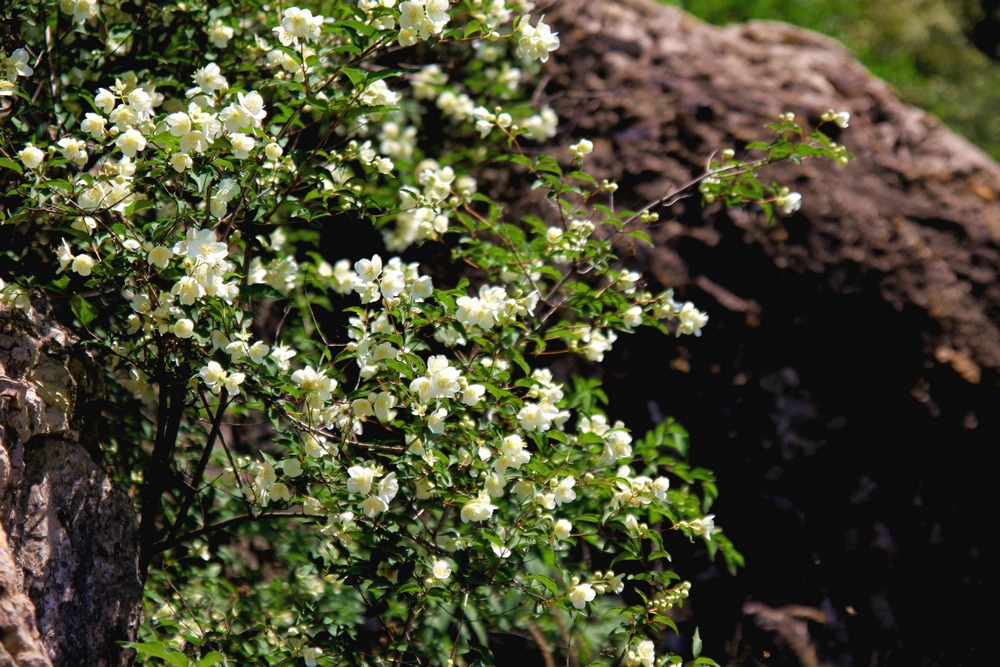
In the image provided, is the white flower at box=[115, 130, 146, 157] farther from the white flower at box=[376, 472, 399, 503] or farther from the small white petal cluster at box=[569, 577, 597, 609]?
the small white petal cluster at box=[569, 577, 597, 609]

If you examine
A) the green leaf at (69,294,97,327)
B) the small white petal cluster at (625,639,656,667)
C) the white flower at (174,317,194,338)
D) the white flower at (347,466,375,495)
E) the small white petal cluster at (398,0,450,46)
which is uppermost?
the small white petal cluster at (398,0,450,46)

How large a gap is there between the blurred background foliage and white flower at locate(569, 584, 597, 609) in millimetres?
4814

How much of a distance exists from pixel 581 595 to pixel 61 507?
115cm

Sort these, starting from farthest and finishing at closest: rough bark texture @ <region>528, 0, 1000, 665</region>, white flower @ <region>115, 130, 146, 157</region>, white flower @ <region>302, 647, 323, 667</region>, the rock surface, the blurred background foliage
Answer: the blurred background foliage < rough bark texture @ <region>528, 0, 1000, 665</region> < white flower @ <region>302, 647, 323, 667</region> < white flower @ <region>115, 130, 146, 157</region> < the rock surface

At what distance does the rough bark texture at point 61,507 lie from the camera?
6.18ft

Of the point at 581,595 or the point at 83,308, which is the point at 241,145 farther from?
the point at 581,595

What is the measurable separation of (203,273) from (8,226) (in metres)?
0.80

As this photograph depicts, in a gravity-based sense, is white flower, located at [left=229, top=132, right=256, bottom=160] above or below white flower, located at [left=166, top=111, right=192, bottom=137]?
below

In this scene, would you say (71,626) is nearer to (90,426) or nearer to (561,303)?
(90,426)

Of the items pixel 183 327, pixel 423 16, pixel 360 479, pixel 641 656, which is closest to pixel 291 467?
pixel 360 479

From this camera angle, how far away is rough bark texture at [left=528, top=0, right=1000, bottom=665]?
120 inches

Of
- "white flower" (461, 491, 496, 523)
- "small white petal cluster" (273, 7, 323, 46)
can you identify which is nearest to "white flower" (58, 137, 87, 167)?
"small white petal cluster" (273, 7, 323, 46)

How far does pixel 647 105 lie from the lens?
12.0 ft

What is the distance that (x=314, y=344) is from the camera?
86.4 inches
